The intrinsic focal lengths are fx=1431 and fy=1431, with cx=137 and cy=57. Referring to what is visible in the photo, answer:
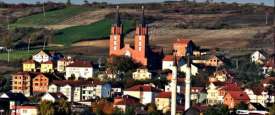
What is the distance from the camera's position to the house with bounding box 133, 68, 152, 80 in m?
62.6

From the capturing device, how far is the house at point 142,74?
205 ft

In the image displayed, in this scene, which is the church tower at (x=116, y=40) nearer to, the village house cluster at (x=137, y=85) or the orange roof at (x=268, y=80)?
the village house cluster at (x=137, y=85)

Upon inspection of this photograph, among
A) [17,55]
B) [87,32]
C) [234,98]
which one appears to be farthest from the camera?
[87,32]

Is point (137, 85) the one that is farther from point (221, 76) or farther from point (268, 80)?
point (268, 80)

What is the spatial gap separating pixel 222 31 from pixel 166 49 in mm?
9330

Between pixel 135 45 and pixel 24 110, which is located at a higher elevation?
pixel 24 110

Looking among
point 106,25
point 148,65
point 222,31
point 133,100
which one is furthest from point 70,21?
point 133,100

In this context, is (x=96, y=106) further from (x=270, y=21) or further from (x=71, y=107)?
(x=270, y=21)

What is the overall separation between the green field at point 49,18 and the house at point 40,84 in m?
30.8

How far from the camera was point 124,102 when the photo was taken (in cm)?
5225

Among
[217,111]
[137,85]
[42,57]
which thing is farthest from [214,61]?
[217,111]

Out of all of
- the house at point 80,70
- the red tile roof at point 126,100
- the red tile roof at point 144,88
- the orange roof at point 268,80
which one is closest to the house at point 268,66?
the orange roof at point 268,80

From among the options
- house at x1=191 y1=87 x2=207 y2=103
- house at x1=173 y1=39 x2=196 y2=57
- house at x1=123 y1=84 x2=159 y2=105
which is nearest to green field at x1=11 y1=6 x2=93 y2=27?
house at x1=173 y1=39 x2=196 y2=57

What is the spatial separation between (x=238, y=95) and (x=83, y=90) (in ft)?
23.5
